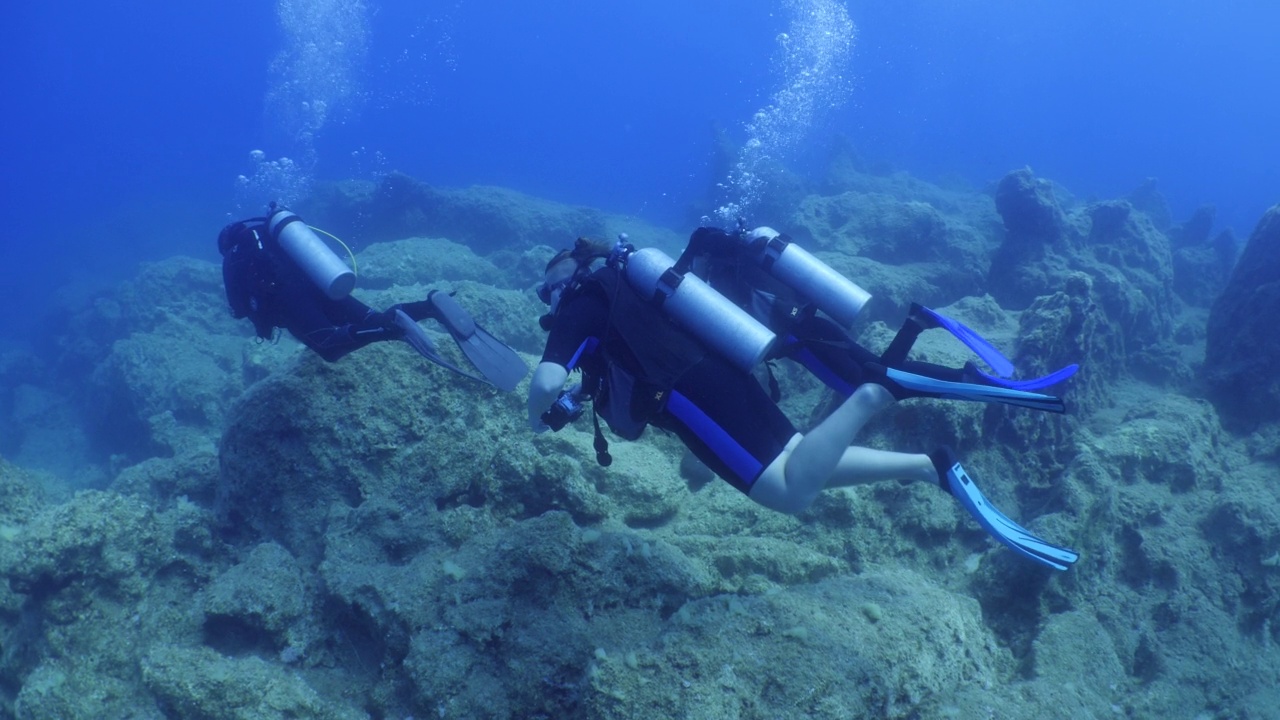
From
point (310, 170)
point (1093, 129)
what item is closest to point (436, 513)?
point (310, 170)

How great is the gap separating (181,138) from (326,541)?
117 m

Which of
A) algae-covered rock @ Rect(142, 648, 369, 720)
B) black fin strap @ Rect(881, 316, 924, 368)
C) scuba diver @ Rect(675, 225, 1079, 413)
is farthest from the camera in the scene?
scuba diver @ Rect(675, 225, 1079, 413)

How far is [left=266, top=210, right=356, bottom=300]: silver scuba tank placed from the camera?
4895 millimetres

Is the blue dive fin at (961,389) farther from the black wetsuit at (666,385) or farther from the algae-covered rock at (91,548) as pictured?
the algae-covered rock at (91,548)

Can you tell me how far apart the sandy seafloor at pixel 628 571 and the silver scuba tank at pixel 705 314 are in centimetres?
120

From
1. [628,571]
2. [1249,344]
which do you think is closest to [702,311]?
[628,571]

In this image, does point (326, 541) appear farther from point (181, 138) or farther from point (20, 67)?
point (20, 67)

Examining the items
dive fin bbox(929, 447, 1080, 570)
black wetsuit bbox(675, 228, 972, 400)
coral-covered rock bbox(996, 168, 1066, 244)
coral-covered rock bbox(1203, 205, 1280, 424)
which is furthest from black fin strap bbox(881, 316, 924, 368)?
coral-covered rock bbox(996, 168, 1066, 244)

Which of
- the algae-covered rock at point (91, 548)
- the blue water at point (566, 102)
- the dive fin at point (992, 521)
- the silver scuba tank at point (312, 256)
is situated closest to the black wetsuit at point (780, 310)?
the dive fin at point (992, 521)

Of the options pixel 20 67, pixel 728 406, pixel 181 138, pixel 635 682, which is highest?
pixel 20 67

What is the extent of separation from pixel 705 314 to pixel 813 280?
1296 millimetres

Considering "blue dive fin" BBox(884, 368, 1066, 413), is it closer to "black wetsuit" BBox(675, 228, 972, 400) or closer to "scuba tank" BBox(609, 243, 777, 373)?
"black wetsuit" BBox(675, 228, 972, 400)

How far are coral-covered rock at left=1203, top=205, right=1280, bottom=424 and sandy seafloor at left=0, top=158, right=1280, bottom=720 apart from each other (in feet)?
0.29

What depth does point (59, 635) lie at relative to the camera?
386 cm
